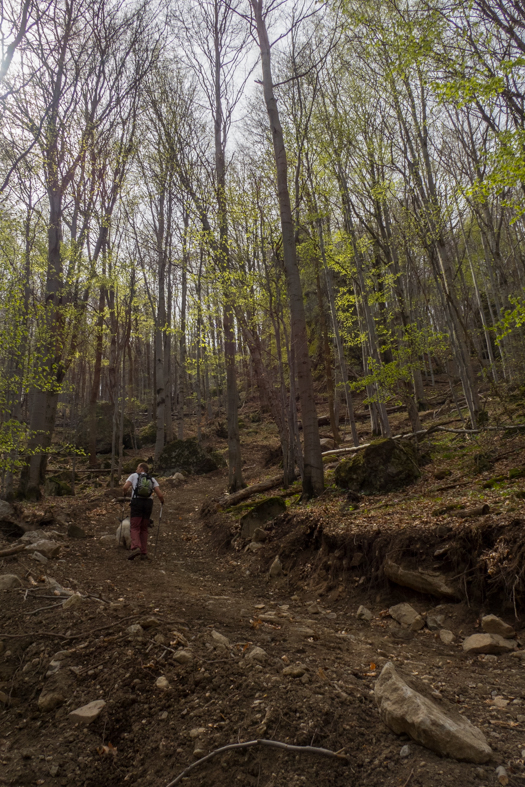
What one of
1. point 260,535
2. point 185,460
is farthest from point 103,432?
point 260,535

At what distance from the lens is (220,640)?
11.4 feet

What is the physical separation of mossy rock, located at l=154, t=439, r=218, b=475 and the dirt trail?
10881mm

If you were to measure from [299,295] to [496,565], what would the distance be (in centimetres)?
614

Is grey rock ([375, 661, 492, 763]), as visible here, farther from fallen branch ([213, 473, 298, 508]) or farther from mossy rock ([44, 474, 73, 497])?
mossy rock ([44, 474, 73, 497])

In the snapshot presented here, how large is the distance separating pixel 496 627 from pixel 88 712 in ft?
11.0

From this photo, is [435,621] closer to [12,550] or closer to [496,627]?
[496,627]

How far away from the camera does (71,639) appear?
11.7 ft

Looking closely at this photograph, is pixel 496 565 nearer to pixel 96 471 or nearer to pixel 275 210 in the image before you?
pixel 275 210

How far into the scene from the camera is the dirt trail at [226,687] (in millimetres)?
2281

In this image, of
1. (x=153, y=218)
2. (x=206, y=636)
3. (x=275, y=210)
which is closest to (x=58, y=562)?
(x=206, y=636)

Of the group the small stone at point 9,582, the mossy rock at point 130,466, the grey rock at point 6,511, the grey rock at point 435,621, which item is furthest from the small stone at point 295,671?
the mossy rock at point 130,466

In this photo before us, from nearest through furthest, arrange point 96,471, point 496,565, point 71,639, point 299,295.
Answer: point 71,639 → point 496,565 → point 299,295 → point 96,471

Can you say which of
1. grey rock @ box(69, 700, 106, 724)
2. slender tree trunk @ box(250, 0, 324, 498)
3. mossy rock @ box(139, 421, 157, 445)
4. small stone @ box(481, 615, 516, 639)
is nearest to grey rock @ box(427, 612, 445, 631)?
small stone @ box(481, 615, 516, 639)

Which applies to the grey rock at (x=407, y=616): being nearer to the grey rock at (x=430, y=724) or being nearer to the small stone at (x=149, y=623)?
the grey rock at (x=430, y=724)
